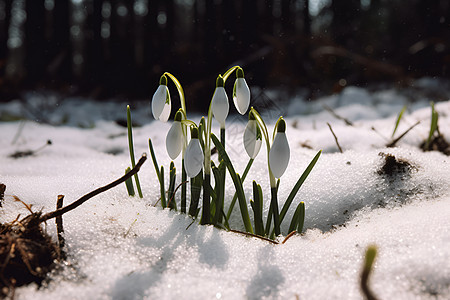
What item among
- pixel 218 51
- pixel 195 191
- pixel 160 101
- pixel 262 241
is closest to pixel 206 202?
pixel 195 191

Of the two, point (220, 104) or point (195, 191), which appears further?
point (195, 191)

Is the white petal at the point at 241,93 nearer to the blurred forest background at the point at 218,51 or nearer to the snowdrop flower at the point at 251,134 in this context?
the snowdrop flower at the point at 251,134

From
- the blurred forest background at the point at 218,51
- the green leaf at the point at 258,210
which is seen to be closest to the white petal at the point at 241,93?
the green leaf at the point at 258,210

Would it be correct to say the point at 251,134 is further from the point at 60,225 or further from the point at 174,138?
the point at 60,225

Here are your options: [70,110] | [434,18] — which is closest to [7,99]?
[70,110]

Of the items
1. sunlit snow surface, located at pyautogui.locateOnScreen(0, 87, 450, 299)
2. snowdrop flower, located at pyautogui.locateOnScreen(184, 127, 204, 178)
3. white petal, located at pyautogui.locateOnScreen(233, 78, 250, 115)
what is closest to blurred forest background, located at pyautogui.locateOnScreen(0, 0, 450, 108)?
sunlit snow surface, located at pyautogui.locateOnScreen(0, 87, 450, 299)

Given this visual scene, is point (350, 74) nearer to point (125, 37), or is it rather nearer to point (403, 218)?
point (125, 37)
